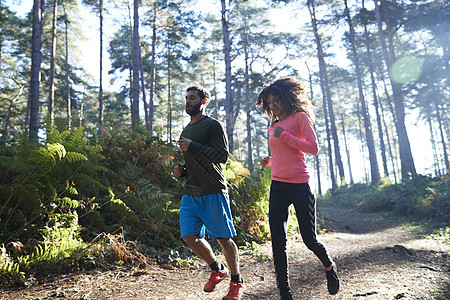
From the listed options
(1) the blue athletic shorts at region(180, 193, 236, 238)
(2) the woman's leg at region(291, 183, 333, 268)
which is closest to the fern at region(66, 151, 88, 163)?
(1) the blue athletic shorts at region(180, 193, 236, 238)

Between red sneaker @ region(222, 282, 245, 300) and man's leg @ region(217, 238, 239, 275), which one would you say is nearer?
red sneaker @ region(222, 282, 245, 300)

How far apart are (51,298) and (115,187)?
2728 millimetres

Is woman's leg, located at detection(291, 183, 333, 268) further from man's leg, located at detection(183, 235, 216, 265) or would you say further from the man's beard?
the man's beard

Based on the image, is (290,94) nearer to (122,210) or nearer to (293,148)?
(293,148)

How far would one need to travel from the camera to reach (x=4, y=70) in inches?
830

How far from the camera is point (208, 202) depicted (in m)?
2.83

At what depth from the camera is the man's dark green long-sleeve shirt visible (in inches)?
110

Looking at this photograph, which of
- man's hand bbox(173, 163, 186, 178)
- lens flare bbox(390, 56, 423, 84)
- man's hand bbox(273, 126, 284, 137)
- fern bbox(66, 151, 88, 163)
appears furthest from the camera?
lens flare bbox(390, 56, 423, 84)

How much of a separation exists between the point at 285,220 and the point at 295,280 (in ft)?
4.86

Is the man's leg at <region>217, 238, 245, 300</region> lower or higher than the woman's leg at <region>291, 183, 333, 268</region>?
lower

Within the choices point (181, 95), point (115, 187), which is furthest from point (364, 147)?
point (115, 187)

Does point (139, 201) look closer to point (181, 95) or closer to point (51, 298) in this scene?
point (51, 298)

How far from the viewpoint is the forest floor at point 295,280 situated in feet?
10.1

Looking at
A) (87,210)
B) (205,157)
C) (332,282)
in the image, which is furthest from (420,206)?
(87,210)
